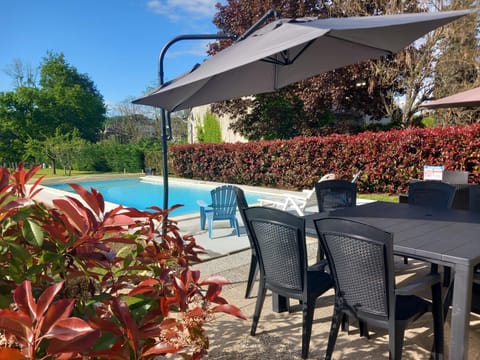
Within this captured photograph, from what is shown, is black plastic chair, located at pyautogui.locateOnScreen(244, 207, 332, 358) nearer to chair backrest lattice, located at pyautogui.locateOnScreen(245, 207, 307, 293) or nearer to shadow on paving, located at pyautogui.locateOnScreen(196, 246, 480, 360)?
chair backrest lattice, located at pyautogui.locateOnScreen(245, 207, 307, 293)

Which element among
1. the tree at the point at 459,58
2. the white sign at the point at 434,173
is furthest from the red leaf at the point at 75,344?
the tree at the point at 459,58

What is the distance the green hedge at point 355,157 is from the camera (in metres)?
7.57

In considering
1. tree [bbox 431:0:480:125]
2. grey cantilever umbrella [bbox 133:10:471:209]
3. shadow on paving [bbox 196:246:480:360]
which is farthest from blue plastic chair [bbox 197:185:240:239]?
tree [bbox 431:0:480:125]

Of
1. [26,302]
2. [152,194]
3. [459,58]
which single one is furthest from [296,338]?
[152,194]

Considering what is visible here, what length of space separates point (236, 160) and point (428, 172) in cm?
866

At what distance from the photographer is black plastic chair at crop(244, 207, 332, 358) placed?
8.01 ft

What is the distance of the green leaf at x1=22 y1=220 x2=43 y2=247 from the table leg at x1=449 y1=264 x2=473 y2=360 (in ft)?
7.32

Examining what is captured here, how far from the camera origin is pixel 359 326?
2736mm

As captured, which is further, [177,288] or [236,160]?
[236,160]

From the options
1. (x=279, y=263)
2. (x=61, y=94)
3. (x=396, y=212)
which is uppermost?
(x=61, y=94)

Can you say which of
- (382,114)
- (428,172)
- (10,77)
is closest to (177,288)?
(428,172)

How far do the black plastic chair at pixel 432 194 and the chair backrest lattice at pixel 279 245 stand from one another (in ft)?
7.19

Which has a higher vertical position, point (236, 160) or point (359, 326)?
point (236, 160)

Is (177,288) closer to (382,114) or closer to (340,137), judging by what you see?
(340,137)
